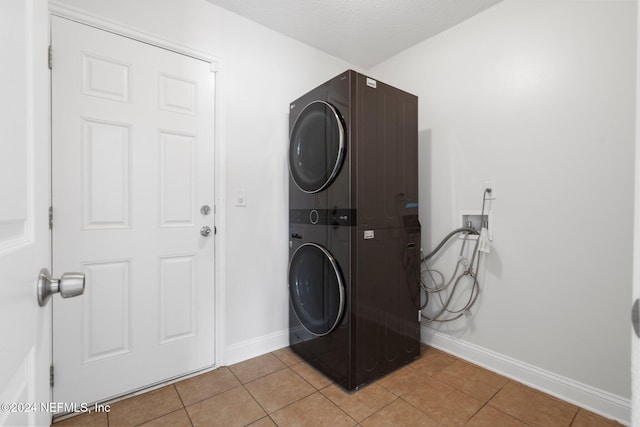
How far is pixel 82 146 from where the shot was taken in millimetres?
1514

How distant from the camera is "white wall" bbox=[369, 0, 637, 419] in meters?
1.49

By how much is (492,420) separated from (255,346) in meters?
1.52

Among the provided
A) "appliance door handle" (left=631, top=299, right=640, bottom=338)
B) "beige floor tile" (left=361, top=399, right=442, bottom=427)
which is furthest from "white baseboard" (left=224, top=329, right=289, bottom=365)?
"appliance door handle" (left=631, top=299, right=640, bottom=338)

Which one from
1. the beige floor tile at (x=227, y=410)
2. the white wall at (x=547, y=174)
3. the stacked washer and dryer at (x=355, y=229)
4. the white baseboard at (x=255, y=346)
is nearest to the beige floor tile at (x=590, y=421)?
the white wall at (x=547, y=174)

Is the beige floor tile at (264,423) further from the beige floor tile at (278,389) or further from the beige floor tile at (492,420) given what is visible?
the beige floor tile at (492,420)

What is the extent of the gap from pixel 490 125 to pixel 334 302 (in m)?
1.63

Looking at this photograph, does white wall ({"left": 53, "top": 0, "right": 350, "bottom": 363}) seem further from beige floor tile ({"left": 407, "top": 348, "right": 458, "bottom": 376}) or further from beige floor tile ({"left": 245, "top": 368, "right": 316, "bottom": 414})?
beige floor tile ({"left": 407, "top": 348, "right": 458, "bottom": 376})

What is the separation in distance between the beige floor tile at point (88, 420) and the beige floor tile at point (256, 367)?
0.69 m

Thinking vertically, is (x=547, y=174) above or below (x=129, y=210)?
above

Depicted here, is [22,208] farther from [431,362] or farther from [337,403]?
[431,362]

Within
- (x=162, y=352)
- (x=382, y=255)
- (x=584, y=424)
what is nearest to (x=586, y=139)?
(x=382, y=255)

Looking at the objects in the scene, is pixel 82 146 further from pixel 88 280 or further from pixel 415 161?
pixel 415 161

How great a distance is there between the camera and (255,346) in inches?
82.4

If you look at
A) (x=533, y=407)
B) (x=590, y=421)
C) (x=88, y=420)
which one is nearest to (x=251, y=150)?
(x=88, y=420)
